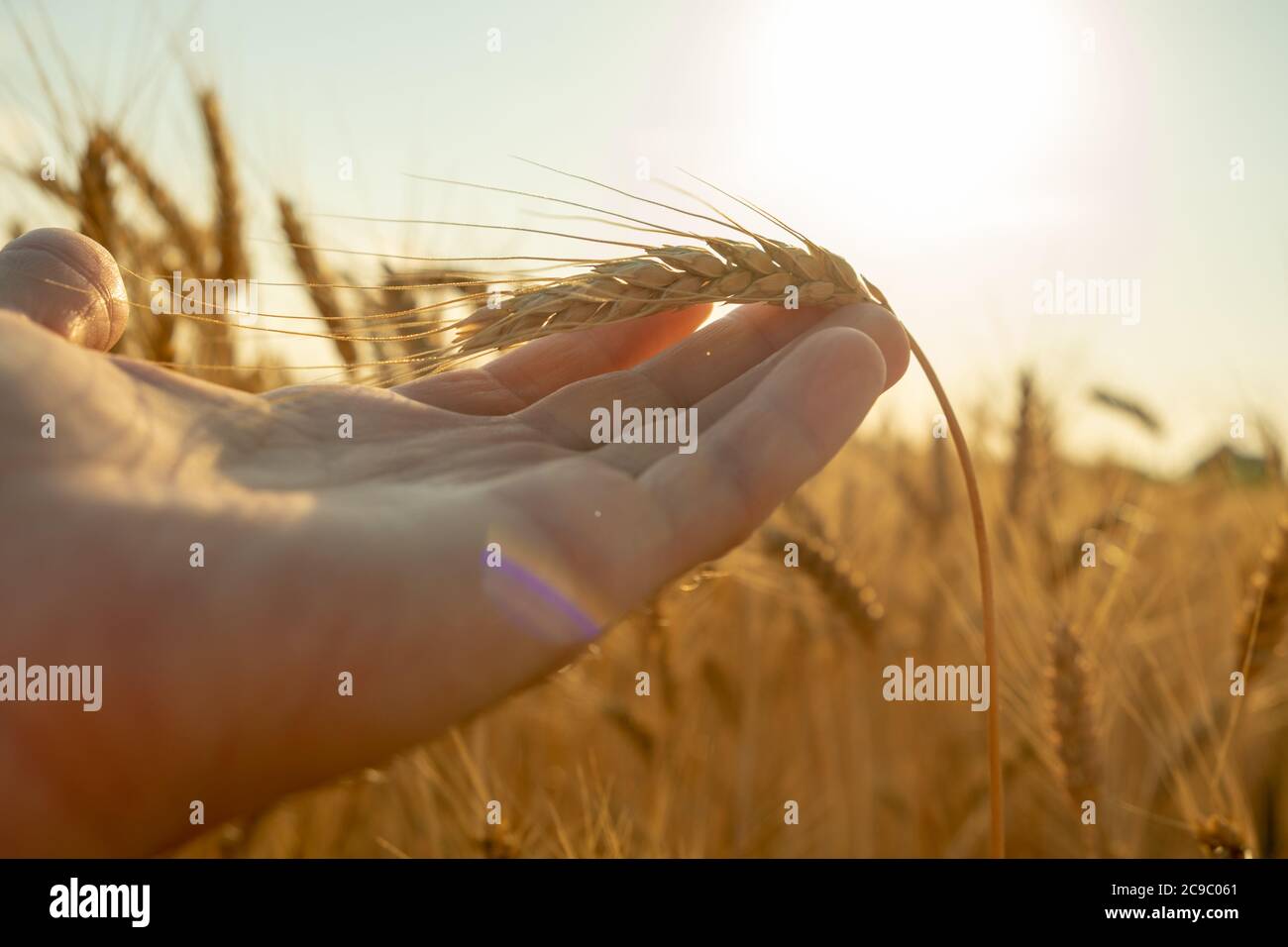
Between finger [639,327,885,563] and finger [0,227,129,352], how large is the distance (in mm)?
1133

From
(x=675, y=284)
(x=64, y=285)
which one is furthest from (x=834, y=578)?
(x=64, y=285)

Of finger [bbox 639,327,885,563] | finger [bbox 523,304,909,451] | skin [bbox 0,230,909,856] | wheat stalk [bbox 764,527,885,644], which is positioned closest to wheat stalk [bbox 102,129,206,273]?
skin [bbox 0,230,909,856]

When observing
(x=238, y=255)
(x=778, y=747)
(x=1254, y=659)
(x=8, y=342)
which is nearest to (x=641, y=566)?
(x=8, y=342)

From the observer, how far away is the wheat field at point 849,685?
209cm

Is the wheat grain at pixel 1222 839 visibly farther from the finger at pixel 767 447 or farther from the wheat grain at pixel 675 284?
the wheat grain at pixel 675 284

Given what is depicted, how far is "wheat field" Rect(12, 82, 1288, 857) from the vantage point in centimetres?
209

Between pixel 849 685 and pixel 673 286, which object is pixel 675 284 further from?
pixel 849 685

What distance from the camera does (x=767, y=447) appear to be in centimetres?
140

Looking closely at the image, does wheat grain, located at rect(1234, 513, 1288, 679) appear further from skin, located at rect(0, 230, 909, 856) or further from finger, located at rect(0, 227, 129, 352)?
finger, located at rect(0, 227, 129, 352)

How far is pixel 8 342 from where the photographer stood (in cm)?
149

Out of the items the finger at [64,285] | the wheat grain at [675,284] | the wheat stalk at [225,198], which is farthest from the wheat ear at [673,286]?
the wheat stalk at [225,198]
